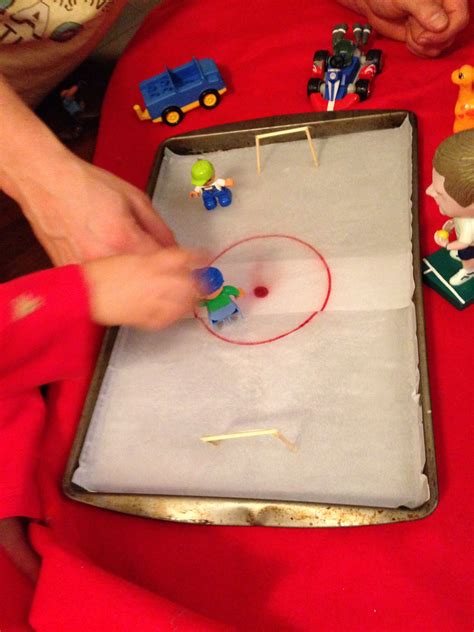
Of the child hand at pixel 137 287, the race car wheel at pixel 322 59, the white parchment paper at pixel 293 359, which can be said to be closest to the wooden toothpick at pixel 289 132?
the white parchment paper at pixel 293 359

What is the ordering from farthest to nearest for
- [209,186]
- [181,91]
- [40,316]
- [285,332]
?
[181,91], [209,186], [285,332], [40,316]

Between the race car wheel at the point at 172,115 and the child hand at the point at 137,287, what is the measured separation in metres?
0.46

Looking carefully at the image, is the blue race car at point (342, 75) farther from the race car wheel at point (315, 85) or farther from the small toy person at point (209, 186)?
Result: the small toy person at point (209, 186)

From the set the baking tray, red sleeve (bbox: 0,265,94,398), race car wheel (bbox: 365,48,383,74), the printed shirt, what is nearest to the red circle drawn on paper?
the baking tray

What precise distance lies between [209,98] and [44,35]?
27cm

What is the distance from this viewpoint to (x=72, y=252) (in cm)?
59

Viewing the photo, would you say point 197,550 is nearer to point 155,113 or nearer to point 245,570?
point 245,570

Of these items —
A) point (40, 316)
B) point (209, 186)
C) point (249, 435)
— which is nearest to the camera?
point (40, 316)

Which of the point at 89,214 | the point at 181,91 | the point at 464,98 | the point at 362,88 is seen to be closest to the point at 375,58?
the point at 362,88

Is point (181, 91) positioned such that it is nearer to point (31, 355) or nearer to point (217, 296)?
point (217, 296)

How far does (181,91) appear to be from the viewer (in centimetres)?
89

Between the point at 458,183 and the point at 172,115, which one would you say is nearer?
the point at 458,183

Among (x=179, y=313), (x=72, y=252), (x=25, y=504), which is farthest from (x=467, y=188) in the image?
(x=25, y=504)

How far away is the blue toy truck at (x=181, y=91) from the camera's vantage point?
892 millimetres
